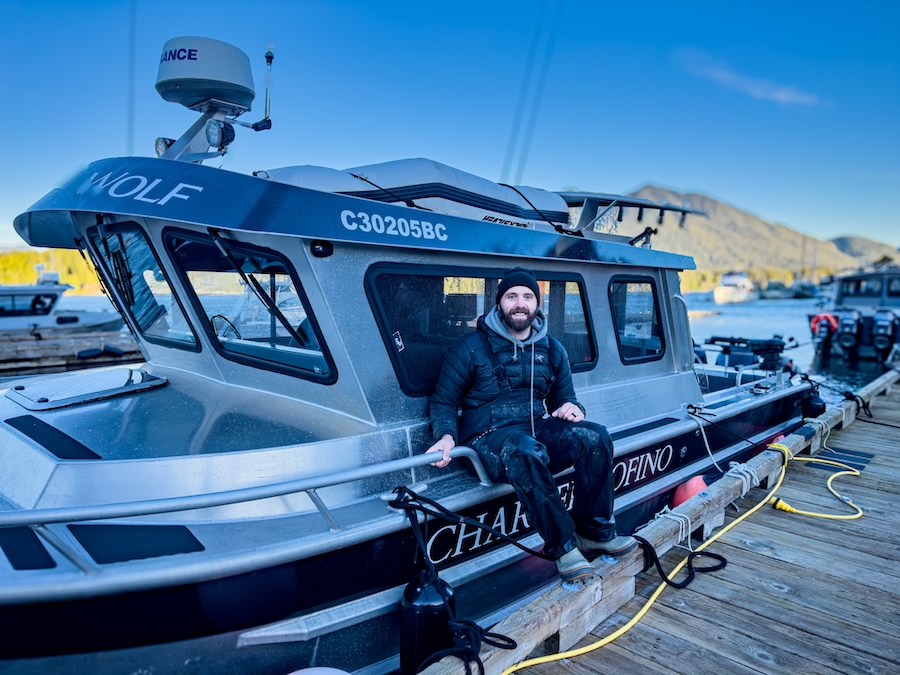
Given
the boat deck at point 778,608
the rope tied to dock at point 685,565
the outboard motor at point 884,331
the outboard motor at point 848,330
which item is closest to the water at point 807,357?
the outboard motor at point 848,330

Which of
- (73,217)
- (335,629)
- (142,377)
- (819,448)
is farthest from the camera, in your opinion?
(819,448)

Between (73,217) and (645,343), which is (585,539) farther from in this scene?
(73,217)

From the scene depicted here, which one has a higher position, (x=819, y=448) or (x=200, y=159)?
(x=200, y=159)

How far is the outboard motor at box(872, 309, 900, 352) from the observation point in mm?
19734

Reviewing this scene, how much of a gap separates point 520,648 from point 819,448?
563 cm

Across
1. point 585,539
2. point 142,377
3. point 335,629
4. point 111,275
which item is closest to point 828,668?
point 585,539

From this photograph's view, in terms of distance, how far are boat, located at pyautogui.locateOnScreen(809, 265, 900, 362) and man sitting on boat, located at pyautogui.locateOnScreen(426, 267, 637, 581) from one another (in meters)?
19.9

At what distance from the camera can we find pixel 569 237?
4.07m

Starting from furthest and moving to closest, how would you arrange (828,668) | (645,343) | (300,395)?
(645,343), (300,395), (828,668)

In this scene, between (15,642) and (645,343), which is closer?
(15,642)

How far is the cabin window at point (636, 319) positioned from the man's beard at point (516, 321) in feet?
5.27

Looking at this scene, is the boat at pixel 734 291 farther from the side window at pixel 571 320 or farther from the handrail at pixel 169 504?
the handrail at pixel 169 504

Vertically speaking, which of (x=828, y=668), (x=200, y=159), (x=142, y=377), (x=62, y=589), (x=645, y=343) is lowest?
(x=828, y=668)

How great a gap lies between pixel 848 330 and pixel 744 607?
71.2 feet
